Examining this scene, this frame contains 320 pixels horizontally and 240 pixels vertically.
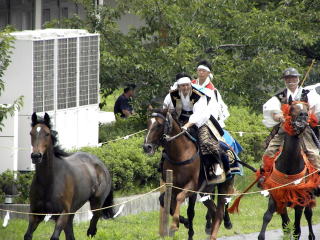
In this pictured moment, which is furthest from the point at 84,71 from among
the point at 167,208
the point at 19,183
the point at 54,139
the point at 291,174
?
the point at 167,208

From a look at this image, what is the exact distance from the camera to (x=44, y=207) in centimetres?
1386

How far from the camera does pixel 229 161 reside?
16375 mm

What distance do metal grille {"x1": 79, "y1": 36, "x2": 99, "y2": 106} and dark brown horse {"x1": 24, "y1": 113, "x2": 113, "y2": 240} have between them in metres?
4.94

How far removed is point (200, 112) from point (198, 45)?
6.82 metres

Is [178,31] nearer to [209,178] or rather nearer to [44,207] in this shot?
[209,178]

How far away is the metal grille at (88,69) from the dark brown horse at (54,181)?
4942 millimetres

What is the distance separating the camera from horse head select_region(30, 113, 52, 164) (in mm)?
13398

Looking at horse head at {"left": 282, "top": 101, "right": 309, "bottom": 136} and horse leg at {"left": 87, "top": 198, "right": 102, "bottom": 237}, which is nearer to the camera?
horse head at {"left": 282, "top": 101, "right": 309, "bottom": 136}

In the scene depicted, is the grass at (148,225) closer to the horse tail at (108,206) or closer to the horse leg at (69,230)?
the horse tail at (108,206)

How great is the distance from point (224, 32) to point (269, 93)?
1706mm

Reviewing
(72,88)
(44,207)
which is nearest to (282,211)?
(44,207)

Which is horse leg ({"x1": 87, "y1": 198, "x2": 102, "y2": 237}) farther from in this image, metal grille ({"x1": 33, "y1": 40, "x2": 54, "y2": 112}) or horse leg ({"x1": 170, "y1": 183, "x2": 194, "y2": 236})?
metal grille ({"x1": 33, "y1": 40, "x2": 54, "y2": 112})

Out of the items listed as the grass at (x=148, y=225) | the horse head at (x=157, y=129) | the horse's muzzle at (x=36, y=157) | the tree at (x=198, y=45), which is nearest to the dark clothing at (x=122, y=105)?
the tree at (x=198, y=45)

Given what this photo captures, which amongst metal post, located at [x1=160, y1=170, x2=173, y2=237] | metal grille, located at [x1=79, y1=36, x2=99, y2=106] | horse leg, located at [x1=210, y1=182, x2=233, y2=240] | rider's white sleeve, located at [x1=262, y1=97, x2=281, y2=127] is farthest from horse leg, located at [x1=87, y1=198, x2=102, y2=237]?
metal grille, located at [x1=79, y1=36, x2=99, y2=106]
